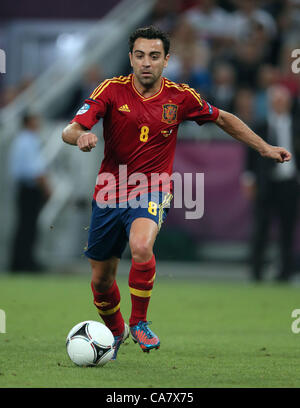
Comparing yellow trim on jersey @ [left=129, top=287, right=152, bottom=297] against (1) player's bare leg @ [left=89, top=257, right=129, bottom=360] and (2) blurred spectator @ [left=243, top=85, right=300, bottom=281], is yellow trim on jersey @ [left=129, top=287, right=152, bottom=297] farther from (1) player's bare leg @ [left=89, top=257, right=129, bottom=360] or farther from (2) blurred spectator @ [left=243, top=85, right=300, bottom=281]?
(2) blurred spectator @ [left=243, top=85, right=300, bottom=281]

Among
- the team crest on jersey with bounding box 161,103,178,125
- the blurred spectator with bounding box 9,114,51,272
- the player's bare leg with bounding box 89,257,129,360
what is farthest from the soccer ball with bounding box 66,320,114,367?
the blurred spectator with bounding box 9,114,51,272

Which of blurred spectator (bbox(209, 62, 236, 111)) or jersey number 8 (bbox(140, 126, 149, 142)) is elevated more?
blurred spectator (bbox(209, 62, 236, 111))

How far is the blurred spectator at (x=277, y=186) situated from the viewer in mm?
13555

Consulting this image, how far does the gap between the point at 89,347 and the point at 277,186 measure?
7.93m

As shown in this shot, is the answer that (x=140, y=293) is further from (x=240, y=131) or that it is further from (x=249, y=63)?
(x=249, y=63)

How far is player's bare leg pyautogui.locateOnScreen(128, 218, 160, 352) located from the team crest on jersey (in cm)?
83

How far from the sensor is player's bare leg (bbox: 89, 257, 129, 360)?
7047mm

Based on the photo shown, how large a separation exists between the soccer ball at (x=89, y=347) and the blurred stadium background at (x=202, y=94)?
27.1 ft

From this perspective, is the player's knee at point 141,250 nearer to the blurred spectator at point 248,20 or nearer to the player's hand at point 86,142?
the player's hand at point 86,142

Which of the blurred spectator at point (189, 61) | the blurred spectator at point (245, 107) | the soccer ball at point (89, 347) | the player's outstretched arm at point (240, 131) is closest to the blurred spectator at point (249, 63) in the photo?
the blurred spectator at point (189, 61)

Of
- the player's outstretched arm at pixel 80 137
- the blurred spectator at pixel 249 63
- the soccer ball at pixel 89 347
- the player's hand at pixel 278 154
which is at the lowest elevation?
the soccer ball at pixel 89 347

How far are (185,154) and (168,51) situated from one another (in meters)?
8.08

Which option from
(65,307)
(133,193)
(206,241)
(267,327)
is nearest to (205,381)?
(133,193)

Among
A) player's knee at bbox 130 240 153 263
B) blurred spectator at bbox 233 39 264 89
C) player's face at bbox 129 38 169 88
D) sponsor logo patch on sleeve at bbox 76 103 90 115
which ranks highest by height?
blurred spectator at bbox 233 39 264 89
